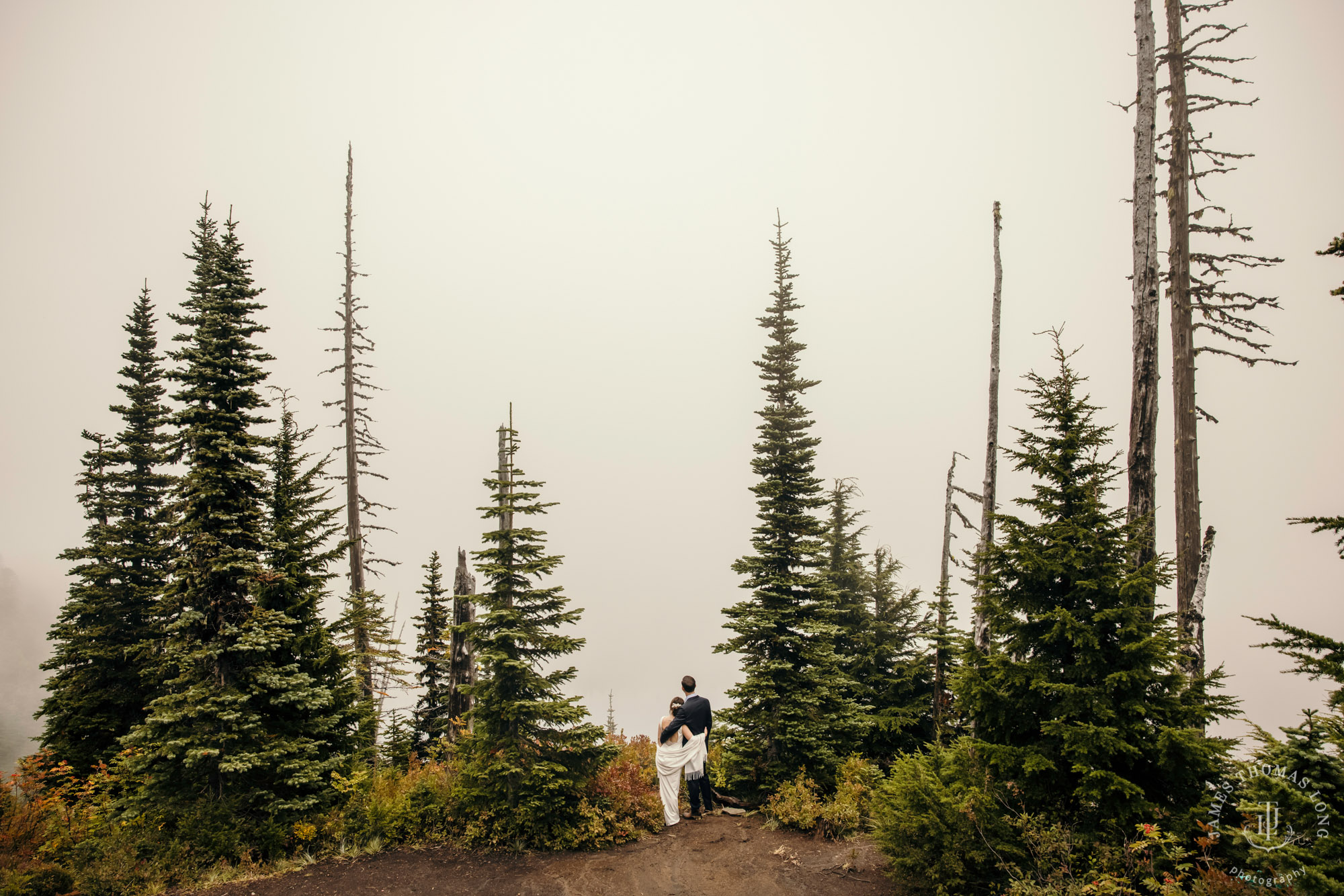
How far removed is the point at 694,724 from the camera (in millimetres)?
12398

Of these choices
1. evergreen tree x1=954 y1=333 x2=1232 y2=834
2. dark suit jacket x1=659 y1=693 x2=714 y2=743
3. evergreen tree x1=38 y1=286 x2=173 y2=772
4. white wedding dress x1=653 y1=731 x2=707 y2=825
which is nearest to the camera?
evergreen tree x1=954 y1=333 x2=1232 y2=834

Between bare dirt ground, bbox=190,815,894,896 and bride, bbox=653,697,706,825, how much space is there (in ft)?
3.22

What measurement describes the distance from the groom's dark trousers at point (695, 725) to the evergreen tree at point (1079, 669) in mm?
5838

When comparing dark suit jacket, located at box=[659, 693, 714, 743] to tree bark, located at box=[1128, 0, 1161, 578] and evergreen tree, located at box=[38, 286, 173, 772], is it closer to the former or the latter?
tree bark, located at box=[1128, 0, 1161, 578]

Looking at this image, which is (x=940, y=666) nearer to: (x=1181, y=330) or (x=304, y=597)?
(x=1181, y=330)

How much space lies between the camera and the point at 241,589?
11.6 meters

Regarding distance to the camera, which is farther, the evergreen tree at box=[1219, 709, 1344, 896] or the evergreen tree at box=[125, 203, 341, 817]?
the evergreen tree at box=[125, 203, 341, 817]

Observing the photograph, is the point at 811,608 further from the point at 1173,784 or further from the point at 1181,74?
the point at 1181,74

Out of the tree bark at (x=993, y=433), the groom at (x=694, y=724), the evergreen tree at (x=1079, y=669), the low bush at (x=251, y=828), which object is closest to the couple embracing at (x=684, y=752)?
the groom at (x=694, y=724)

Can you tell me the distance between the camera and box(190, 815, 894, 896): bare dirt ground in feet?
29.0

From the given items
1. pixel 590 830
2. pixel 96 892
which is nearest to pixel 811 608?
pixel 590 830

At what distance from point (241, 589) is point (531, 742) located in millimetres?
6487

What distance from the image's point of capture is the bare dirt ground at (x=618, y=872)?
8844mm

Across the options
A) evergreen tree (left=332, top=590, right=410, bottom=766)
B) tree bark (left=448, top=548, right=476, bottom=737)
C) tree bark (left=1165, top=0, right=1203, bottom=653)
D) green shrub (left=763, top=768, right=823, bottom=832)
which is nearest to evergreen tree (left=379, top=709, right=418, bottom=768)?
evergreen tree (left=332, top=590, right=410, bottom=766)
